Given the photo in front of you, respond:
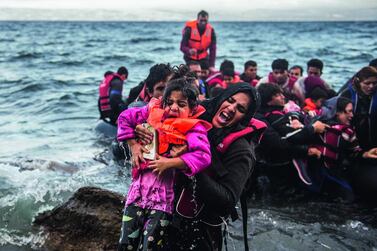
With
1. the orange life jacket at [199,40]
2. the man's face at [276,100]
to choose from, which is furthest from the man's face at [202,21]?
the man's face at [276,100]

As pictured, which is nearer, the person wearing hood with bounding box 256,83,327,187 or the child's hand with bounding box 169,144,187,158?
the child's hand with bounding box 169,144,187,158

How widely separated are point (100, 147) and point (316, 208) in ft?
16.5

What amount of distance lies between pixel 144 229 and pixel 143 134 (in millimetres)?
633

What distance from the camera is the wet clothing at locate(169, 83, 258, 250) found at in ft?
9.02

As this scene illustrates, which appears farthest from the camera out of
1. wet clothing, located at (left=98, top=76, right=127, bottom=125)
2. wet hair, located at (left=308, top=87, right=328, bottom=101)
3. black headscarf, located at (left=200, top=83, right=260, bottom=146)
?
wet clothing, located at (left=98, top=76, right=127, bottom=125)

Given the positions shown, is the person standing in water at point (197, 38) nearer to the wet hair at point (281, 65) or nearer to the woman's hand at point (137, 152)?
the wet hair at point (281, 65)

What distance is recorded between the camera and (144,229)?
2.91m

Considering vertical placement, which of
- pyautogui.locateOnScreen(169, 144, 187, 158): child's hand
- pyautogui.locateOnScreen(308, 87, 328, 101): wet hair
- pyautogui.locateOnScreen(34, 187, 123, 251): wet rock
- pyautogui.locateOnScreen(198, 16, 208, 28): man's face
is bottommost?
pyautogui.locateOnScreen(34, 187, 123, 251): wet rock

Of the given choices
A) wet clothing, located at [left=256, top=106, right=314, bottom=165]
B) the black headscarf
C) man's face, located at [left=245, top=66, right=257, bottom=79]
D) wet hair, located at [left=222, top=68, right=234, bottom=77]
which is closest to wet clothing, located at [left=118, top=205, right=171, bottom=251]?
the black headscarf

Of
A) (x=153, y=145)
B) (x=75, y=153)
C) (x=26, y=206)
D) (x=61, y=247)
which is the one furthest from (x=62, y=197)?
(x=153, y=145)

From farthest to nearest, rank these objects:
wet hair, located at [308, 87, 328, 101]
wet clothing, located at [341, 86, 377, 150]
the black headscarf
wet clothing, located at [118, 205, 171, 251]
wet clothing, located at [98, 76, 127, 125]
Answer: wet clothing, located at [98, 76, 127, 125] < wet hair, located at [308, 87, 328, 101] < wet clothing, located at [341, 86, 377, 150] < the black headscarf < wet clothing, located at [118, 205, 171, 251]

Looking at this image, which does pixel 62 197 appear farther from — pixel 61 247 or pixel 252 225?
pixel 252 225

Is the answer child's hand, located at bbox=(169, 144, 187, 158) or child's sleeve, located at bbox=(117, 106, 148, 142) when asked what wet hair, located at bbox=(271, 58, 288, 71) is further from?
child's hand, located at bbox=(169, 144, 187, 158)

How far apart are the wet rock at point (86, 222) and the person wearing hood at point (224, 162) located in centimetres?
189
